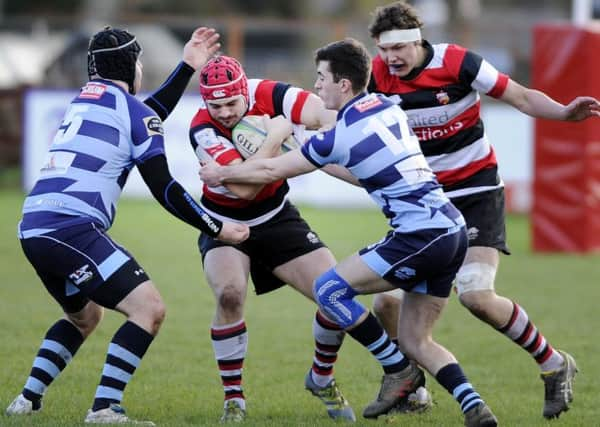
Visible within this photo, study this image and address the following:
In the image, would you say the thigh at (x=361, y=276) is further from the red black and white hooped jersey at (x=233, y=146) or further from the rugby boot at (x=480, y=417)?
the red black and white hooped jersey at (x=233, y=146)

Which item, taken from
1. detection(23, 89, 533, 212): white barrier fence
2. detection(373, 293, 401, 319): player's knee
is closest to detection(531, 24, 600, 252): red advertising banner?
detection(23, 89, 533, 212): white barrier fence

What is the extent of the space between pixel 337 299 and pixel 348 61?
1169 millimetres

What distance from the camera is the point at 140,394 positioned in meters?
7.00

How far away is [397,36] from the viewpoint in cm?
664

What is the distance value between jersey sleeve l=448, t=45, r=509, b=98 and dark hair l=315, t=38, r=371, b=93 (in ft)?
3.46

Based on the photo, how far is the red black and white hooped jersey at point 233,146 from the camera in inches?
251

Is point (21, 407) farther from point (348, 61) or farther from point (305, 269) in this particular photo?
point (348, 61)

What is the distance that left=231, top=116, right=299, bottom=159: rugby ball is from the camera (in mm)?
6305

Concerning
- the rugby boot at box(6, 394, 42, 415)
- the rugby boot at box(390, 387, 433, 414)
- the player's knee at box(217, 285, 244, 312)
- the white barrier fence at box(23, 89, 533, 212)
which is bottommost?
the white barrier fence at box(23, 89, 533, 212)

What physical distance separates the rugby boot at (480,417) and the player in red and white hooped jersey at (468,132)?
0.88 m

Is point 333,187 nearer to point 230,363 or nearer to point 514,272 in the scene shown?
point 514,272

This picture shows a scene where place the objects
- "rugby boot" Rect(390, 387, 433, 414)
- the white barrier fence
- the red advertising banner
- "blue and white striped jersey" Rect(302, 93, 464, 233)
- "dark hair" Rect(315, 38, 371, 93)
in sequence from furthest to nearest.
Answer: the white barrier fence → the red advertising banner → "rugby boot" Rect(390, 387, 433, 414) → "dark hair" Rect(315, 38, 371, 93) → "blue and white striped jersey" Rect(302, 93, 464, 233)

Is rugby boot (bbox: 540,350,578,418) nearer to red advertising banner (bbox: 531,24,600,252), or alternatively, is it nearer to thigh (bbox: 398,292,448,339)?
thigh (bbox: 398,292,448,339)

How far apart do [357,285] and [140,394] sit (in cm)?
187
